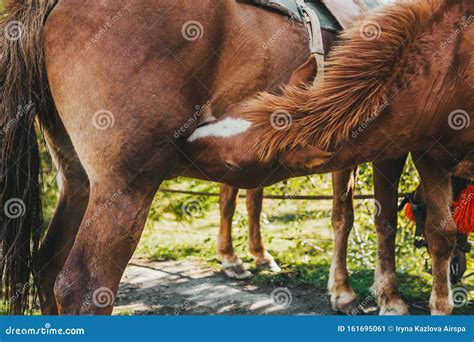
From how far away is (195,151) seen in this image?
3.32 m

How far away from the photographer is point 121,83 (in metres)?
3.19

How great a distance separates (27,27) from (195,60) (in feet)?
2.72

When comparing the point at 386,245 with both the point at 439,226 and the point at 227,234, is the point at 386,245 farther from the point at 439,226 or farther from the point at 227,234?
the point at 227,234

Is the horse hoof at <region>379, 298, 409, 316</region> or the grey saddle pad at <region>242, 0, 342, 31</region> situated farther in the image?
the horse hoof at <region>379, 298, 409, 316</region>

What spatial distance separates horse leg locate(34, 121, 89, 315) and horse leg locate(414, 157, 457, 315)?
1.94m

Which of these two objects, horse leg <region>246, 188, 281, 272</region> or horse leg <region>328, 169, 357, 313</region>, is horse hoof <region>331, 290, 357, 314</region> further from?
horse leg <region>246, 188, 281, 272</region>

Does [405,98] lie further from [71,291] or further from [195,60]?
[71,291]

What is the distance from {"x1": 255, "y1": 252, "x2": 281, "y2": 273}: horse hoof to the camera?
20.6ft

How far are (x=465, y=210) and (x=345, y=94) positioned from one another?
1722mm

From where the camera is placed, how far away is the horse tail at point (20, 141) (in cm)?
337

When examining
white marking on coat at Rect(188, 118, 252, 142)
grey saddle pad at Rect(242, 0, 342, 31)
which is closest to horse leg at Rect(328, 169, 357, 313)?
grey saddle pad at Rect(242, 0, 342, 31)

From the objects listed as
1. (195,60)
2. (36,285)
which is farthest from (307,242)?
(195,60)

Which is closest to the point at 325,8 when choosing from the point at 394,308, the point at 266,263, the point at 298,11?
the point at 298,11

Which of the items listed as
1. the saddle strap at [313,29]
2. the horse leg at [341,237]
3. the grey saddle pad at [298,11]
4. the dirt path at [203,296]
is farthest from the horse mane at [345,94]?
the dirt path at [203,296]
